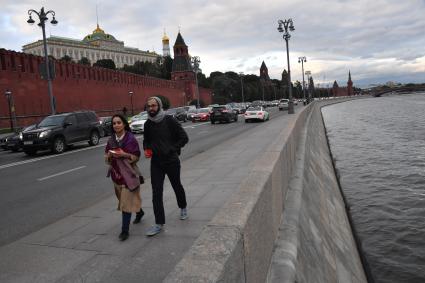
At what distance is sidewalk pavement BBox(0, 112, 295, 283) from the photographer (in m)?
4.45

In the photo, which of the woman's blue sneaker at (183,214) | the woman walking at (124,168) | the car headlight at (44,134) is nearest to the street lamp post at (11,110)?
the car headlight at (44,134)

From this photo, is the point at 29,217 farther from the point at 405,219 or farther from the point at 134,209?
the point at 405,219

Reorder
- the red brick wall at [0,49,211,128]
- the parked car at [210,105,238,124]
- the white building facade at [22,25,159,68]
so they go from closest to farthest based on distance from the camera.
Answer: the parked car at [210,105,238,124] < the red brick wall at [0,49,211,128] < the white building facade at [22,25,159,68]

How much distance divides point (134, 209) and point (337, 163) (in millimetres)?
17065

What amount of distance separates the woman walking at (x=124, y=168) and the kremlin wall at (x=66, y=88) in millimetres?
37837

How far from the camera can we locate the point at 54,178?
11609 millimetres

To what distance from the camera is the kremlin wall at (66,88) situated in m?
41.5

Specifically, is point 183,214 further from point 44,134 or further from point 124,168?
point 44,134

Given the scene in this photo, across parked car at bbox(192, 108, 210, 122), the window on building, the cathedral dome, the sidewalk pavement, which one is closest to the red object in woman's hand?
the sidewalk pavement

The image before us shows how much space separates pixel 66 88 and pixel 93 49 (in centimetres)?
10119

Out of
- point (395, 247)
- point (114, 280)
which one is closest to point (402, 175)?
point (395, 247)

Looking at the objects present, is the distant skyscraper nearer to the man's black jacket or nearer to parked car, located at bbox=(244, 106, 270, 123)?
parked car, located at bbox=(244, 106, 270, 123)

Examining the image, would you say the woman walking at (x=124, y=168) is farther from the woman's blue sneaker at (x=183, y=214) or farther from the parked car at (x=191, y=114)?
the parked car at (x=191, y=114)

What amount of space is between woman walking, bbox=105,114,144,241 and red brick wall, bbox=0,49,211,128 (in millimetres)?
37913
